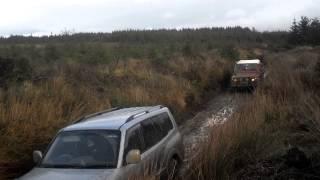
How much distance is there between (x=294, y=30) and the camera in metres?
94.3

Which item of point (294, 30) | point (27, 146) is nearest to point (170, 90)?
point (27, 146)

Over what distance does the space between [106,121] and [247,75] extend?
23937mm

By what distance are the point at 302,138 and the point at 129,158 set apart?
13.4 ft

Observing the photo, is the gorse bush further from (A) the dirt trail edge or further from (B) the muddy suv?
(B) the muddy suv

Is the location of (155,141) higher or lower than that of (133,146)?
lower

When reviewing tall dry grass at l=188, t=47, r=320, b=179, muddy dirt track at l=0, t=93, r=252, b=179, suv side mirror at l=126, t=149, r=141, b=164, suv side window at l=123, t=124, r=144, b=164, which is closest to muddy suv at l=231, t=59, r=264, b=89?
muddy dirt track at l=0, t=93, r=252, b=179

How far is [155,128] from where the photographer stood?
9656 mm

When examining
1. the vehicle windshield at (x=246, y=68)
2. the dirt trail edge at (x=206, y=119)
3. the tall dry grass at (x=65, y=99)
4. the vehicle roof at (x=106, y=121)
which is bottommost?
the dirt trail edge at (x=206, y=119)

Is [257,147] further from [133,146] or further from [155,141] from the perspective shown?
[133,146]

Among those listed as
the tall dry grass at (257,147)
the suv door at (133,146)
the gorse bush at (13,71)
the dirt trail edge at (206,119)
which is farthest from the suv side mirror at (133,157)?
the gorse bush at (13,71)

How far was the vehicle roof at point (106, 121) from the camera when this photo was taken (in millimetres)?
8658

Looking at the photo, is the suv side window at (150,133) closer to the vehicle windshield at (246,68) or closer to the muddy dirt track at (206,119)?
the muddy dirt track at (206,119)

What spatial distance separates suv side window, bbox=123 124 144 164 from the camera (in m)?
8.40

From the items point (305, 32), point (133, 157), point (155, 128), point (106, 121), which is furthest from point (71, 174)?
point (305, 32)
